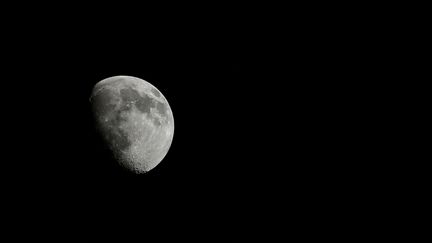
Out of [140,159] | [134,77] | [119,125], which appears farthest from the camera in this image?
[134,77]

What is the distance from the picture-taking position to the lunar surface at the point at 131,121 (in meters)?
3.44

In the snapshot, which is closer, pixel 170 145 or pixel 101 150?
pixel 101 150

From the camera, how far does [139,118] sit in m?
3.52

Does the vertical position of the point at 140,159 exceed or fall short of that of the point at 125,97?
it falls short

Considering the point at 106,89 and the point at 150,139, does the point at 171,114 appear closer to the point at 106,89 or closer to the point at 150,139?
the point at 150,139

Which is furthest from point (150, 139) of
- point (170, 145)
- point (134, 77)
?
point (134, 77)

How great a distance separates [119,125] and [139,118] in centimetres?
22

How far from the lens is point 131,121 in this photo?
11.4 feet

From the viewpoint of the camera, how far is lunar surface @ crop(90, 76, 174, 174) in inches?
135

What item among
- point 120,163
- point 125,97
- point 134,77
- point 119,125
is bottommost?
point 120,163

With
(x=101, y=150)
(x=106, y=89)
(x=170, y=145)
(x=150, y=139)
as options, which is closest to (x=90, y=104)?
(x=106, y=89)

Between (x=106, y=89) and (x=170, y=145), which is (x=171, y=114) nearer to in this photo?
(x=170, y=145)

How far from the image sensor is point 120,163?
3.58 m

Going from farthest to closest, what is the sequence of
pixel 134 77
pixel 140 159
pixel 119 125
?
pixel 134 77, pixel 140 159, pixel 119 125
